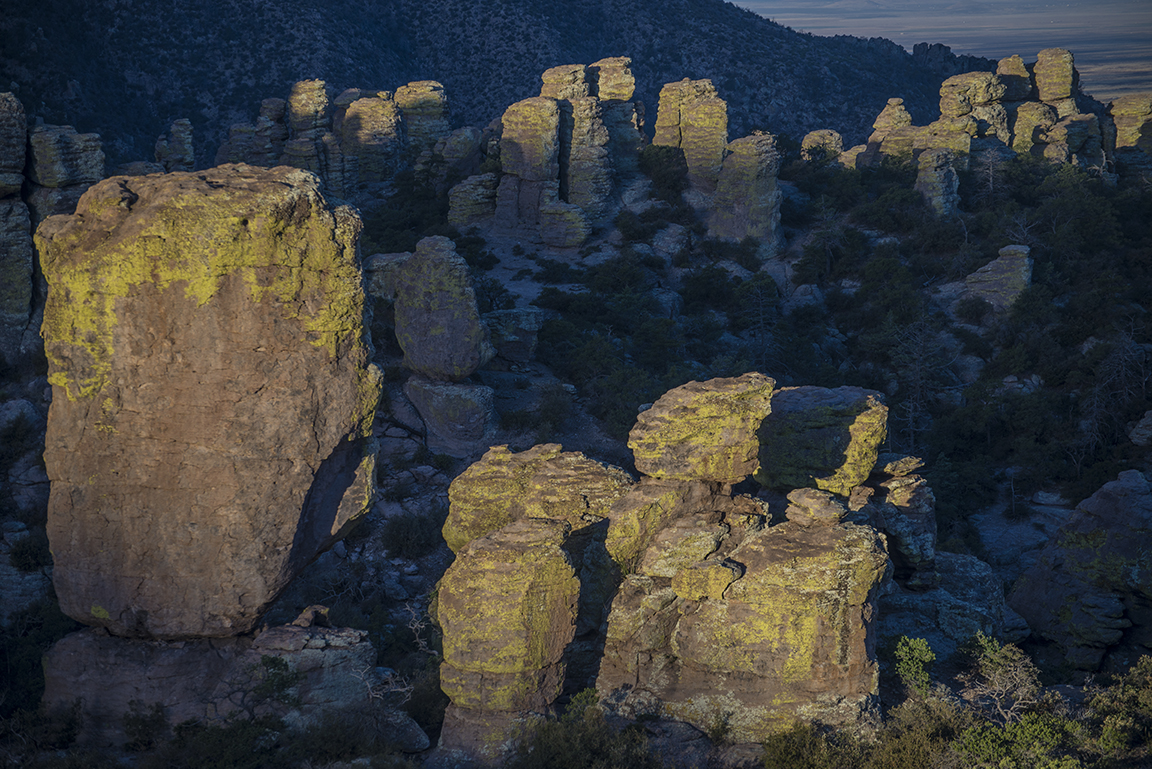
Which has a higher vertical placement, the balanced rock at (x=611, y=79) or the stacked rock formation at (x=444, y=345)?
the balanced rock at (x=611, y=79)

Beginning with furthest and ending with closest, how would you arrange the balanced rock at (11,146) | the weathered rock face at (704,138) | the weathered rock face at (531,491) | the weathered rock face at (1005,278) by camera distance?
1. the weathered rock face at (704,138)
2. the weathered rock face at (1005,278)
3. the balanced rock at (11,146)
4. the weathered rock face at (531,491)

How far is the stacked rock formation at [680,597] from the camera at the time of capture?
13219 millimetres

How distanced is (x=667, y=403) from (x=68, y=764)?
976cm

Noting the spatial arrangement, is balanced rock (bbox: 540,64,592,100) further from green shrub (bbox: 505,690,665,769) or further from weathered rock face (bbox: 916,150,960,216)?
green shrub (bbox: 505,690,665,769)

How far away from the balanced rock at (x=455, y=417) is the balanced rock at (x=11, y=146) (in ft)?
44.2

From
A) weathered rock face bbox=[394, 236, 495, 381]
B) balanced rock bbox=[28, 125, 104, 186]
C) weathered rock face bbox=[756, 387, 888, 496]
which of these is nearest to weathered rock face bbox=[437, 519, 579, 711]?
weathered rock face bbox=[756, 387, 888, 496]

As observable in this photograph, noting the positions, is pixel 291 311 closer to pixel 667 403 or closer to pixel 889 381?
pixel 667 403

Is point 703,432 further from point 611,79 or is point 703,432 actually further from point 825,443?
point 611,79

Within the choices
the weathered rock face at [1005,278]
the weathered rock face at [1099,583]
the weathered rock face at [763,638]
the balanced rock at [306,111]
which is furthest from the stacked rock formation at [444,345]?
the balanced rock at [306,111]

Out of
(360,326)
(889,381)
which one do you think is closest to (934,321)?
(889,381)

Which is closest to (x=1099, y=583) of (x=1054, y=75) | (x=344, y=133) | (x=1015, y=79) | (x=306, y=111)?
(x=306, y=111)

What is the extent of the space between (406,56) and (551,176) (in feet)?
179

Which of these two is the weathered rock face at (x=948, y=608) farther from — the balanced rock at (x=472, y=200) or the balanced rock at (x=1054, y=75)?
the balanced rock at (x=1054, y=75)

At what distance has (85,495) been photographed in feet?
42.8
